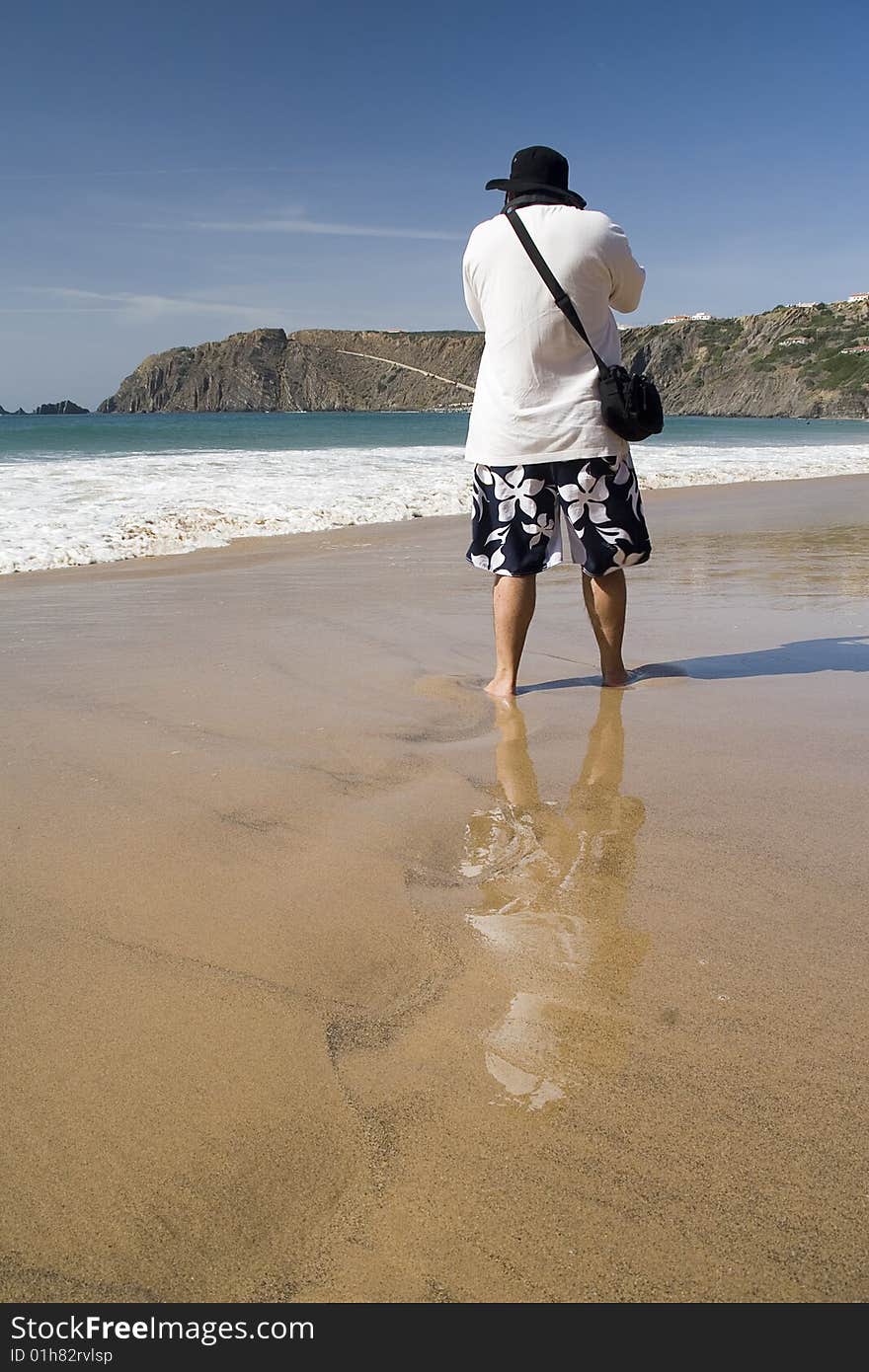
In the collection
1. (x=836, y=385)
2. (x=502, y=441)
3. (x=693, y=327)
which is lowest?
(x=502, y=441)

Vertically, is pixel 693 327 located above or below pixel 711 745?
above

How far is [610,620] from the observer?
10.9 ft

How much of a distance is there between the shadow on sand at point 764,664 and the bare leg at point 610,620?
0.07 meters

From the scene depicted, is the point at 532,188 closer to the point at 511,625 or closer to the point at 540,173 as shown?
the point at 540,173

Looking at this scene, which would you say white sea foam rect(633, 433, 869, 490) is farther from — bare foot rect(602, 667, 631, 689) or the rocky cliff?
the rocky cliff

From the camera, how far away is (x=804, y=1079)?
4.25 feet

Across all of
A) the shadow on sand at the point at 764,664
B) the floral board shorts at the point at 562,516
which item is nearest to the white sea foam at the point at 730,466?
the shadow on sand at the point at 764,664

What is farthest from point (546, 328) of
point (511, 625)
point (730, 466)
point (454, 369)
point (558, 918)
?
point (454, 369)

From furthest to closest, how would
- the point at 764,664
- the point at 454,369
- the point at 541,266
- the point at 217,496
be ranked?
the point at 454,369 < the point at 217,496 < the point at 764,664 < the point at 541,266

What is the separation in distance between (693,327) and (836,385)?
1191 inches

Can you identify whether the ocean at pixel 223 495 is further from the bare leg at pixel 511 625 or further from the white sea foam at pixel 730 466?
the bare leg at pixel 511 625

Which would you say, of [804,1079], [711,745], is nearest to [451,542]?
[711,745]

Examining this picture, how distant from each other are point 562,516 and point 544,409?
0.34 meters

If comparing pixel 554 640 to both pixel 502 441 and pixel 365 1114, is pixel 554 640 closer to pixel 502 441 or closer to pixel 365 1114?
pixel 502 441
